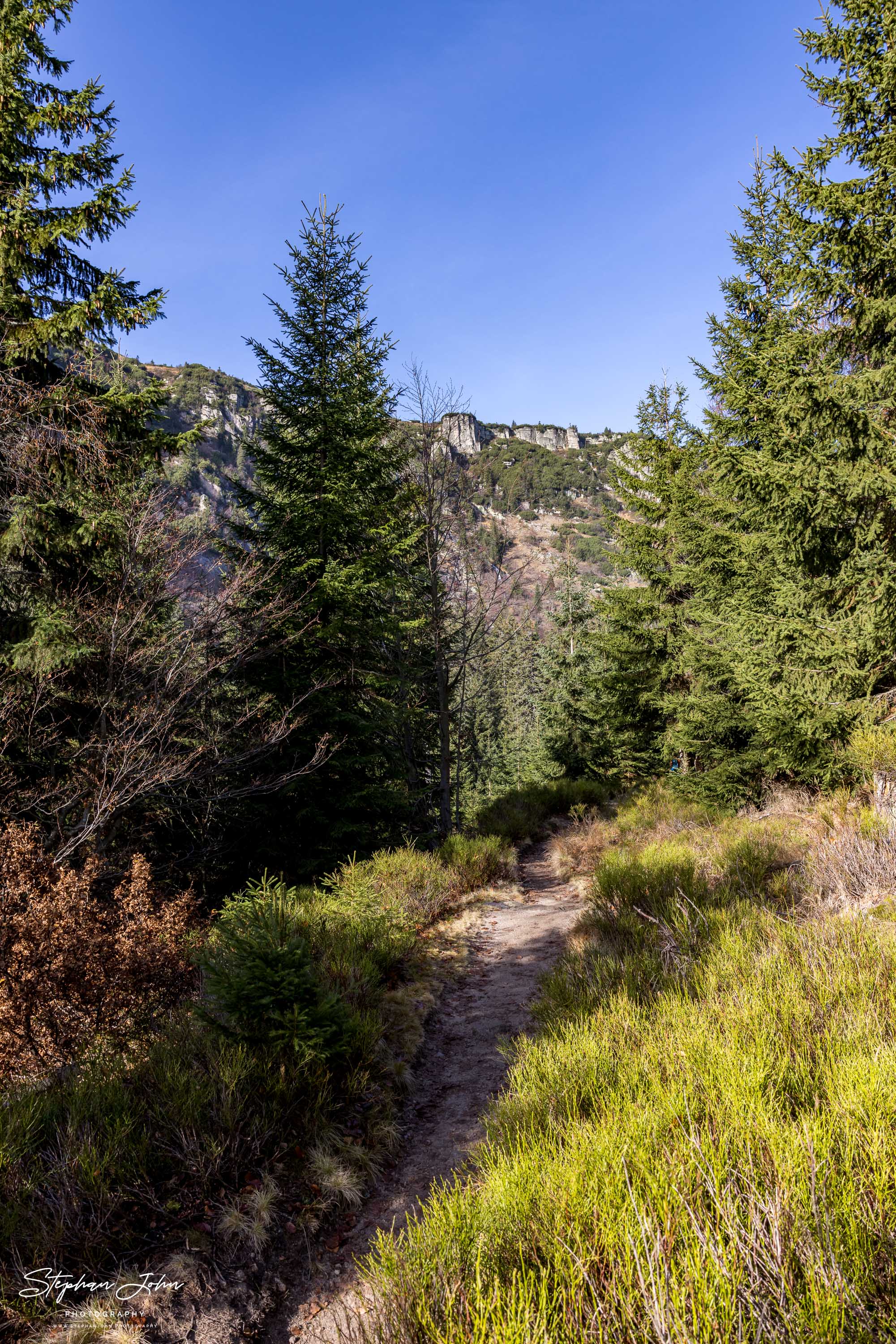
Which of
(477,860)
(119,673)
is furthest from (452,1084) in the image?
(119,673)

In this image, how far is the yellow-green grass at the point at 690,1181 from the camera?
1539 mm

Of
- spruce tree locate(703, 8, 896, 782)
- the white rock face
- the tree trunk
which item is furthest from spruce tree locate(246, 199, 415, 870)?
the white rock face

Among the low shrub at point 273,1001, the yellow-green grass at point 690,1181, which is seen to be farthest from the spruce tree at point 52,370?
the yellow-green grass at point 690,1181

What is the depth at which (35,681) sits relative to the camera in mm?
6559

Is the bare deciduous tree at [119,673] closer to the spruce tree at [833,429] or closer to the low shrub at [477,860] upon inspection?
the low shrub at [477,860]

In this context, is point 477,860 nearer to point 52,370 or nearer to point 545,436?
point 52,370

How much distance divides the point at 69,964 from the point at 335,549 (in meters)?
7.97

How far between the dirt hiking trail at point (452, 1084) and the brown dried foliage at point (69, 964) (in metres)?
2.08

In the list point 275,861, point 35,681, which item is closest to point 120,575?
point 35,681

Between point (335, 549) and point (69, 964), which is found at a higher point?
point (335, 549)

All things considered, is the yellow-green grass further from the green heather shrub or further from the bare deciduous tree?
the green heather shrub

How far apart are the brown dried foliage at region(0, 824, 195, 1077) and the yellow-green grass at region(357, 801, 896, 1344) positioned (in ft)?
9.23

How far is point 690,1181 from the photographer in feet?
6.56

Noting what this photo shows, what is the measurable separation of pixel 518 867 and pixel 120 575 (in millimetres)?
9676
